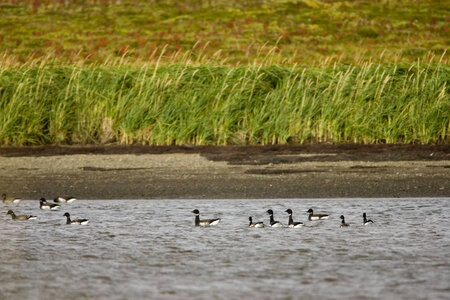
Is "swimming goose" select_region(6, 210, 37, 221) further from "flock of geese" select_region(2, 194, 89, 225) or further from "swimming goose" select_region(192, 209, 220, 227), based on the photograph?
"swimming goose" select_region(192, 209, 220, 227)

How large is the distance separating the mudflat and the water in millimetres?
459

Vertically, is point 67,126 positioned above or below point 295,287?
above

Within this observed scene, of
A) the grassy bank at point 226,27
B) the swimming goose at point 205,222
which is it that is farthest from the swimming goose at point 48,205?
the grassy bank at point 226,27

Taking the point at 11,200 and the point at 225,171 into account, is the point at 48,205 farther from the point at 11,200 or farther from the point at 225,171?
the point at 225,171

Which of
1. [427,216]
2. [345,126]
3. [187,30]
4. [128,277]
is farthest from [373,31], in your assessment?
[128,277]

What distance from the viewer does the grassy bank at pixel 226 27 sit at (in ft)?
160

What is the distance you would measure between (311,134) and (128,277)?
939 cm

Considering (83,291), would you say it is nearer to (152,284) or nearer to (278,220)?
(152,284)

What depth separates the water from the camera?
824 cm

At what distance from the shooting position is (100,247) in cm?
1038

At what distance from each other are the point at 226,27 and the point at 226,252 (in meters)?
47.8

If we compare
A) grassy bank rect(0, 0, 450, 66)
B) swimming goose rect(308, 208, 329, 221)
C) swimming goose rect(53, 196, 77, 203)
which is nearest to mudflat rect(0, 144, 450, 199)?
swimming goose rect(53, 196, 77, 203)

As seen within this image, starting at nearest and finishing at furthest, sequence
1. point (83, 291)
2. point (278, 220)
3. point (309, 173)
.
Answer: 1. point (83, 291)
2. point (278, 220)
3. point (309, 173)

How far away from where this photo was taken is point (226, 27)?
187ft
